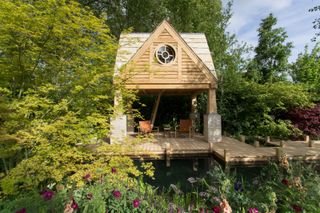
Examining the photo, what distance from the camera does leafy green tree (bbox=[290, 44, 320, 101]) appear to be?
14.7 metres

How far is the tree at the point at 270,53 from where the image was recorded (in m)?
15.5

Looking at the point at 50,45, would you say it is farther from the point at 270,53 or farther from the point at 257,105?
the point at 270,53

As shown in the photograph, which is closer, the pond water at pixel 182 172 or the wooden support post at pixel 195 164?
the pond water at pixel 182 172

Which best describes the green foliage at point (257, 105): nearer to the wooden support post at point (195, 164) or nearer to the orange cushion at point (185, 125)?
the orange cushion at point (185, 125)

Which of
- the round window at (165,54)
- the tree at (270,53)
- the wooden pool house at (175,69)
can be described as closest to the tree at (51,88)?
the wooden pool house at (175,69)

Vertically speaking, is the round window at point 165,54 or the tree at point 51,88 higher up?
the round window at point 165,54

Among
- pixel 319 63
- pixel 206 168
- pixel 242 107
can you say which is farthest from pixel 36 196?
pixel 319 63

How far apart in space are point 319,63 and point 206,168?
1423 cm

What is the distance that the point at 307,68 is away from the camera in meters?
15.3

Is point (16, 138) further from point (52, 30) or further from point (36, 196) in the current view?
point (52, 30)

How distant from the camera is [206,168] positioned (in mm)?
6664

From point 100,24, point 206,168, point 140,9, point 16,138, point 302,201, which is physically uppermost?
point 140,9

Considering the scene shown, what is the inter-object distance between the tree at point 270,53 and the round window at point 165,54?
8553 mm

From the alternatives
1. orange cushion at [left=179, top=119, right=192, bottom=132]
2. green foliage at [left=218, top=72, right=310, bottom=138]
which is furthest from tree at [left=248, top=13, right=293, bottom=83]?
orange cushion at [left=179, top=119, right=192, bottom=132]
